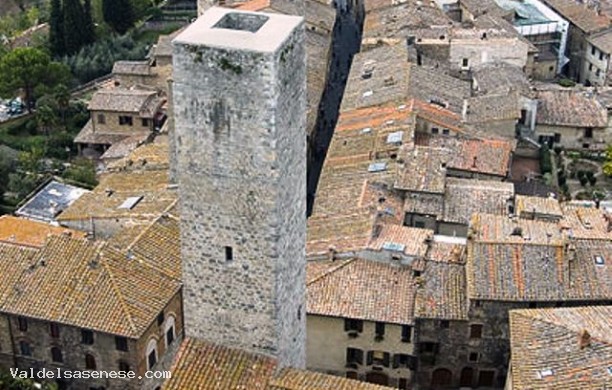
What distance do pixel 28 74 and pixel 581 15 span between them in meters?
48.3

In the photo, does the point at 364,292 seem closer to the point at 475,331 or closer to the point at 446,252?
the point at 446,252

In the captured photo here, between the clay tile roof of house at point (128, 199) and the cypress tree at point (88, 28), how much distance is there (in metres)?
31.3

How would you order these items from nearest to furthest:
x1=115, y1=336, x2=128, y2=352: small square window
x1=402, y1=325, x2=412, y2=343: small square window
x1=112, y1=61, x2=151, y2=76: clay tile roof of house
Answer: x1=115, y1=336, x2=128, y2=352: small square window < x1=402, y1=325, x2=412, y2=343: small square window < x1=112, y1=61, x2=151, y2=76: clay tile roof of house

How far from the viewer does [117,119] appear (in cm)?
6550

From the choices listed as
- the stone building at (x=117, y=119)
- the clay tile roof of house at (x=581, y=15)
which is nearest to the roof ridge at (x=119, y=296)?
the stone building at (x=117, y=119)

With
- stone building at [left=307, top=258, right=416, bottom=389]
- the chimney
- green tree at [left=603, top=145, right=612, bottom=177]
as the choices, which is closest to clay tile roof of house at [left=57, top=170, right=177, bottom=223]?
stone building at [left=307, top=258, right=416, bottom=389]

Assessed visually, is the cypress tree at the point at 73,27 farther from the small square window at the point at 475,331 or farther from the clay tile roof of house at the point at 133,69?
the small square window at the point at 475,331

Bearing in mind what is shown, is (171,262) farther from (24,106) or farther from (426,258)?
(24,106)

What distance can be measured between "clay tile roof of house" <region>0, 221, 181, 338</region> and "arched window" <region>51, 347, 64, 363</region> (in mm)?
1890

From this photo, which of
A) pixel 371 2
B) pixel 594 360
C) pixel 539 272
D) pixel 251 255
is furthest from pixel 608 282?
pixel 371 2

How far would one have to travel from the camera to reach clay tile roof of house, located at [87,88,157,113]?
213 ft

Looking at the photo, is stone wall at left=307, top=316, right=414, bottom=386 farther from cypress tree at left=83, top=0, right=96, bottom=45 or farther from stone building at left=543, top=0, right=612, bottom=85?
cypress tree at left=83, top=0, right=96, bottom=45

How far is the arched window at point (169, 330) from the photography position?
39.7 m

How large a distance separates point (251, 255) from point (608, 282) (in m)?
18.8
